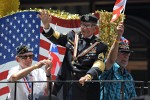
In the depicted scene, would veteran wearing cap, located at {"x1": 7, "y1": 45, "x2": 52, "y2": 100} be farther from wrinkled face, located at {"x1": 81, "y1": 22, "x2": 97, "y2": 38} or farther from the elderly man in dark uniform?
wrinkled face, located at {"x1": 81, "y1": 22, "x2": 97, "y2": 38}

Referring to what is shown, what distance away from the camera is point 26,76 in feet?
24.1

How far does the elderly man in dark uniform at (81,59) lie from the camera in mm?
6766

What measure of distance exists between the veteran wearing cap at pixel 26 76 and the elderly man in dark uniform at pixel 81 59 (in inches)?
10.5

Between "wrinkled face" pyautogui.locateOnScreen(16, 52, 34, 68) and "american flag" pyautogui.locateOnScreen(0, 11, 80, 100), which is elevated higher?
"american flag" pyautogui.locateOnScreen(0, 11, 80, 100)

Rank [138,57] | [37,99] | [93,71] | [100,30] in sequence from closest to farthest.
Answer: [93,71] → [37,99] → [100,30] → [138,57]

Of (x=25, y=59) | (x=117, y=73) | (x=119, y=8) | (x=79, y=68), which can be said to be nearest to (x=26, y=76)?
(x=25, y=59)

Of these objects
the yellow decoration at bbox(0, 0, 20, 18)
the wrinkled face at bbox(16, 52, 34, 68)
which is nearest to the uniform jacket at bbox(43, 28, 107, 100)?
the wrinkled face at bbox(16, 52, 34, 68)

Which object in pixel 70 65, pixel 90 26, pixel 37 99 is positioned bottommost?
pixel 37 99

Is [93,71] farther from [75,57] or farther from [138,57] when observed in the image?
[138,57]

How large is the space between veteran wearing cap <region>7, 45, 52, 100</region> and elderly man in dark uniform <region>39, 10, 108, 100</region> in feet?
0.88

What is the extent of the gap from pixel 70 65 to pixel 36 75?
0.69 meters

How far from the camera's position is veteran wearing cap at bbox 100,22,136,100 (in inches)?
271

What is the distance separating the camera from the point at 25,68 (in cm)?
727

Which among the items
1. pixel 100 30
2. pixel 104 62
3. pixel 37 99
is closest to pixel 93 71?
pixel 104 62
